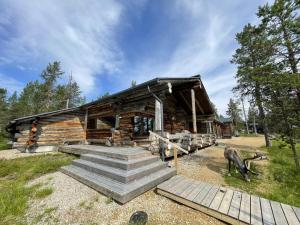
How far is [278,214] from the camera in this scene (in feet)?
9.28

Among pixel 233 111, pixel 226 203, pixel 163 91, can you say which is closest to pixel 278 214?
pixel 226 203

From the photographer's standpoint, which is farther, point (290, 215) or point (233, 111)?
point (233, 111)

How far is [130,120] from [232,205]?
7.08 m

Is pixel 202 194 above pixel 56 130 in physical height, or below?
below

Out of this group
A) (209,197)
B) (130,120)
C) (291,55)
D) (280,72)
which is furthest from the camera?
(130,120)

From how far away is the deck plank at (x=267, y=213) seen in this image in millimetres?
2609

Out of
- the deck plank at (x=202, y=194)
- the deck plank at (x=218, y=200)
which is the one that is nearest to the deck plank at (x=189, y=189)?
the deck plank at (x=202, y=194)

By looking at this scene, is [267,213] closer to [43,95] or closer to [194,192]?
[194,192]

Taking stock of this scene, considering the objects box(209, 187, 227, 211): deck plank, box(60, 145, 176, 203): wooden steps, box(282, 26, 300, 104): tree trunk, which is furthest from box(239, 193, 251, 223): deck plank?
box(282, 26, 300, 104): tree trunk

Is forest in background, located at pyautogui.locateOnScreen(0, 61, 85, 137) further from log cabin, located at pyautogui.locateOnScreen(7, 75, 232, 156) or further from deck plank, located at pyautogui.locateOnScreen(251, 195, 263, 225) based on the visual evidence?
deck plank, located at pyautogui.locateOnScreen(251, 195, 263, 225)

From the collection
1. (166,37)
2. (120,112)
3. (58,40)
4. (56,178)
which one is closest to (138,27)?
(166,37)

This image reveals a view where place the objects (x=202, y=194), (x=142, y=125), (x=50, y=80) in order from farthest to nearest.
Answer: (x=50, y=80) < (x=142, y=125) < (x=202, y=194)

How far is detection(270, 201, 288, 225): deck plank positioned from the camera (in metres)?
2.61

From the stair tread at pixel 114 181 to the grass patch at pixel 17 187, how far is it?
1.36 m
